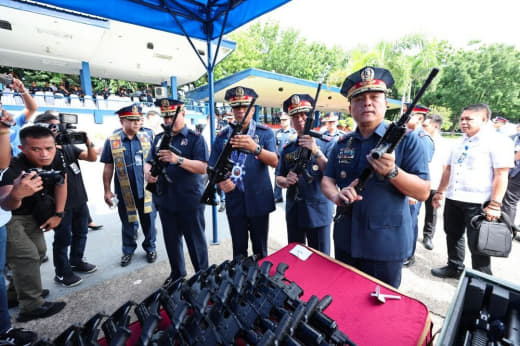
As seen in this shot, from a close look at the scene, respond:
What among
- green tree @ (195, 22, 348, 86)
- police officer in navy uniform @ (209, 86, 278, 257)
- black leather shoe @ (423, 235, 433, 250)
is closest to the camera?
police officer in navy uniform @ (209, 86, 278, 257)

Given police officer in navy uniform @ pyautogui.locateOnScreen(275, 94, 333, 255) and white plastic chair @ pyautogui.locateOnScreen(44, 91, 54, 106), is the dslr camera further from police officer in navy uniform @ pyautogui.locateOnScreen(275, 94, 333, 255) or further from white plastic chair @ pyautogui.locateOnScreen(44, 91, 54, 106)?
white plastic chair @ pyautogui.locateOnScreen(44, 91, 54, 106)

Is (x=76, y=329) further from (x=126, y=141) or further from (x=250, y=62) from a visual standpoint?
(x=250, y=62)

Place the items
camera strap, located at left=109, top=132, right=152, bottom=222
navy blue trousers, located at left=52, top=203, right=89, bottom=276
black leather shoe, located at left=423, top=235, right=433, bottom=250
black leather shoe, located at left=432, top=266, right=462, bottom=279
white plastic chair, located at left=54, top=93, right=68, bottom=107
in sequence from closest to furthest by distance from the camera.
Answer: navy blue trousers, located at left=52, top=203, right=89, bottom=276, black leather shoe, located at left=432, top=266, right=462, bottom=279, camera strap, located at left=109, top=132, right=152, bottom=222, black leather shoe, located at left=423, top=235, right=433, bottom=250, white plastic chair, located at left=54, top=93, right=68, bottom=107

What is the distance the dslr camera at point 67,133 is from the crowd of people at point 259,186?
7.2 inches

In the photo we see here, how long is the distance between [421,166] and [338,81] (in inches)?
1134

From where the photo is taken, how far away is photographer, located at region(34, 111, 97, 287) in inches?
112

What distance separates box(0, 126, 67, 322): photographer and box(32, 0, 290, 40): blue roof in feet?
5.07

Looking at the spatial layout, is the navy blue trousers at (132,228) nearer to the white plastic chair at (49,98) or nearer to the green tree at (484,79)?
the white plastic chair at (49,98)

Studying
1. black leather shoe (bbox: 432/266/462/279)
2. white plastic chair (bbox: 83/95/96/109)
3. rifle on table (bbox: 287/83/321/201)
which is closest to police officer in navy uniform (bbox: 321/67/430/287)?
rifle on table (bbox: 287/83/321/201)

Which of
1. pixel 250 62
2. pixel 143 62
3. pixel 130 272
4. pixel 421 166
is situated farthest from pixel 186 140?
pixel 250 62

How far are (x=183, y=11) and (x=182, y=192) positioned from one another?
235 cm

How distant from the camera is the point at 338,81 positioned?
27.2m

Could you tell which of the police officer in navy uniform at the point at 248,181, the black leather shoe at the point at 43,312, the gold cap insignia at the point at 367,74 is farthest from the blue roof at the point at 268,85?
the black leather shoe at the point at 43,312

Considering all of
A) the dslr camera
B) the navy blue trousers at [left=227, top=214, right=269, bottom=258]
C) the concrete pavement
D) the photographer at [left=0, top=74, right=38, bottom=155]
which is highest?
the photographer at [left=0, top=74, right=38, bottom=155]
